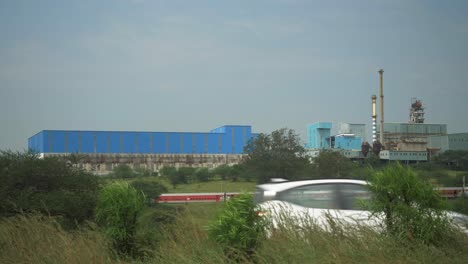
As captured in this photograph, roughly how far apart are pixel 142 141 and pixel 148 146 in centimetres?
100

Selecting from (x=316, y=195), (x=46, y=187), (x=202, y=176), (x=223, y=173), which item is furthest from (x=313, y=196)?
(x=202, y=176)

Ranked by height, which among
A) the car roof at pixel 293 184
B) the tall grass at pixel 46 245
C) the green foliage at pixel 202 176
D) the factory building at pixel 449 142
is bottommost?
the green foliage at pixel 202 176

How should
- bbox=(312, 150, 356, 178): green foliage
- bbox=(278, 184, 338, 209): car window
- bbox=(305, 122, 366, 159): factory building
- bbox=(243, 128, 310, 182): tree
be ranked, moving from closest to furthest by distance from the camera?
bbox=(278, 184, 338, 209): car window, bbox=(312, 150, 356, 178): green foliage, bbox=(243, 128, 310, 182): tree, bbox=(305, 122, 366, 159): factory building

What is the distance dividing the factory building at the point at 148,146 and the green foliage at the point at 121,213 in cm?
4505

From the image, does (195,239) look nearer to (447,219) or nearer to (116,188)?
(116,188)

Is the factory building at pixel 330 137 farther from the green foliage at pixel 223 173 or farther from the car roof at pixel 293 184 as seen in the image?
the car roof at pixel 293 184

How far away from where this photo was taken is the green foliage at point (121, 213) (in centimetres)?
766

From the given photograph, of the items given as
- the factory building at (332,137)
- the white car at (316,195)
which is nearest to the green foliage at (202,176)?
the factory building at (332,137)

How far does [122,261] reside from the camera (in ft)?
24.2

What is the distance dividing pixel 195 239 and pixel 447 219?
11.7 ft

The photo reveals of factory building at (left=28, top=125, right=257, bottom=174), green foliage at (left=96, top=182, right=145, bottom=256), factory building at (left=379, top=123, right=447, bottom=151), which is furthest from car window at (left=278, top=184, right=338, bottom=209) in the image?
factory building at (left=28, top=125, right=257, bottom=174)

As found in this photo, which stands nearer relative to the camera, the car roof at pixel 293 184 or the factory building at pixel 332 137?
the car roof at pixel 293 184

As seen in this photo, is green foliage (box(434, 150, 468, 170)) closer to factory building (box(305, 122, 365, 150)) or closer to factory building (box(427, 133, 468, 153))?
factory building (box(427, 133, 468, 153))

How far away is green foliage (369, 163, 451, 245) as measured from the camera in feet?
19.9
